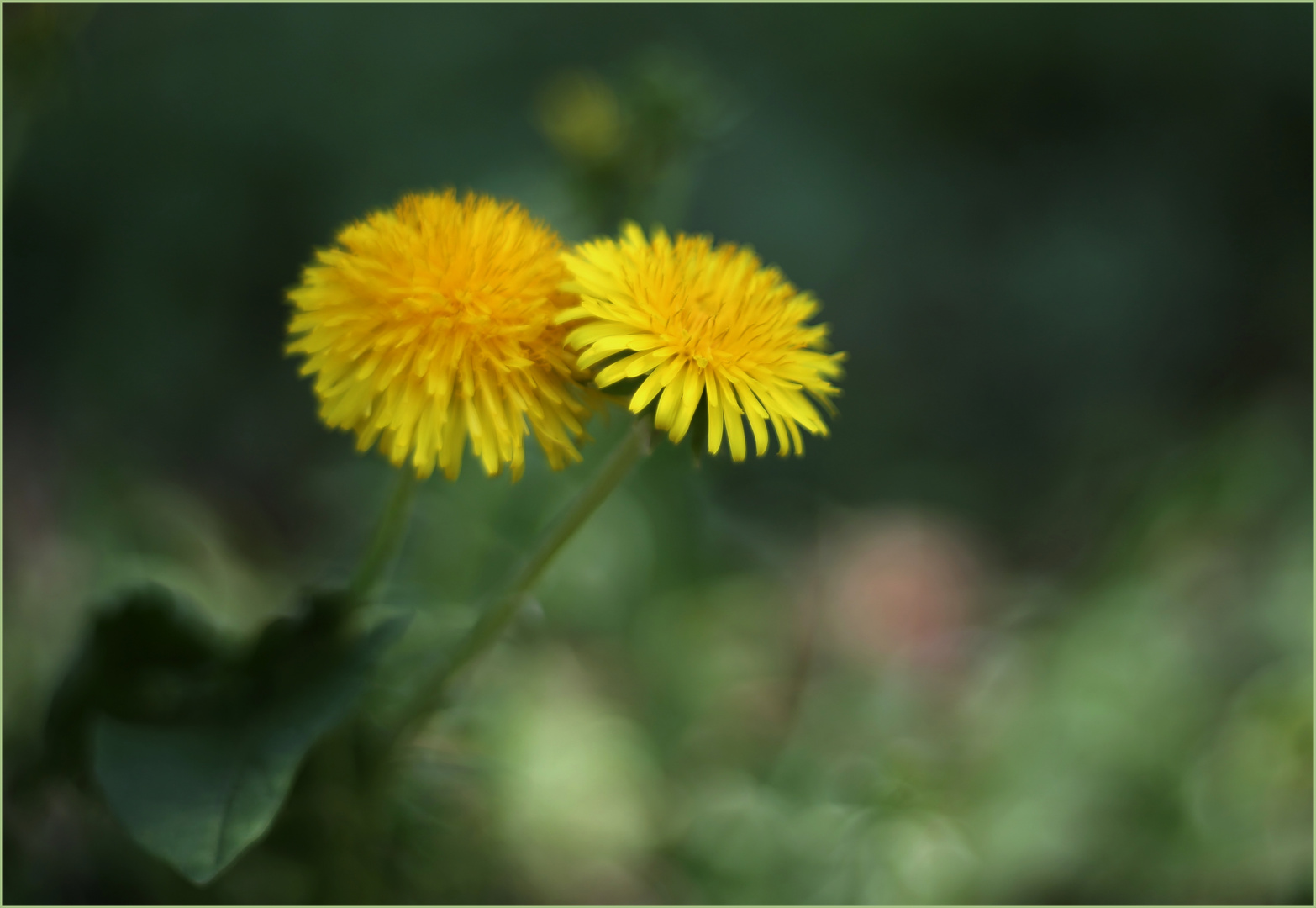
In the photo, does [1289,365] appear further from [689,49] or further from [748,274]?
[748,274]

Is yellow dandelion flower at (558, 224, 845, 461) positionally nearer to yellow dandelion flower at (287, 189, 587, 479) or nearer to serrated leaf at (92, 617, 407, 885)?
yellow dandelion flower at (287, 189, 587, 479)

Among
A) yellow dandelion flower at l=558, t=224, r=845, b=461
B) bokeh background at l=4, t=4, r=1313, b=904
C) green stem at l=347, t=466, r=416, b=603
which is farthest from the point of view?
bokeh background at l=4, t=4, r=1313, b=904

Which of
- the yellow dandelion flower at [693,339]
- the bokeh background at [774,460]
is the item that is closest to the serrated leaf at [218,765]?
the bokeh background at [774,460]

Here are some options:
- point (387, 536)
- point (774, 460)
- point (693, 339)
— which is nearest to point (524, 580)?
point (387, 536)

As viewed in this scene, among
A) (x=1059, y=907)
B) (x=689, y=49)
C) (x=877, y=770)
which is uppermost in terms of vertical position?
(x=689, y=49)

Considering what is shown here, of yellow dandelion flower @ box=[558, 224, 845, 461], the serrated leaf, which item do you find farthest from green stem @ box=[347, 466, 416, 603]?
yellow dandelion flower @ box=[558, 224, 845, 461]

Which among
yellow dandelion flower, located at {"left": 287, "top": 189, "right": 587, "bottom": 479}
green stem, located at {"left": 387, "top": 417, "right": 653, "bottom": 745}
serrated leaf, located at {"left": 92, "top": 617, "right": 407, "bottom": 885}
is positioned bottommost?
serrated leaf, located at {"left": 92, "top": 617, "right": 407, "bottom": 885}

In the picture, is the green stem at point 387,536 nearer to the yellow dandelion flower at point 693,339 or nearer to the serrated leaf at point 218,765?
the serrated leaf at point 218,765

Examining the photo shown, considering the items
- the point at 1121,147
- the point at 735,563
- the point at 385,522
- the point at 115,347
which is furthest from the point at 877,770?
the point at 1121,147

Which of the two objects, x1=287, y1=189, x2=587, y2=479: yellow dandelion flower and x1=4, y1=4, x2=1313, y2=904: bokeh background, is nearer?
x1=287, y1=189, x2=587, y2=479: yellow dandelion flower
